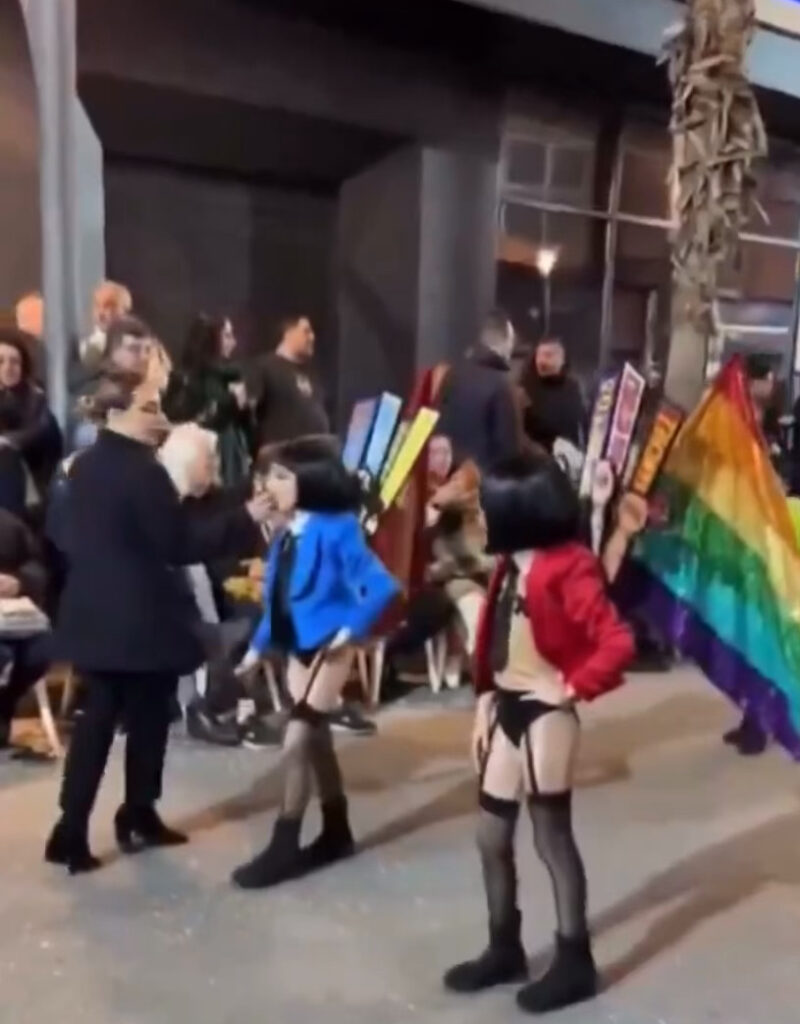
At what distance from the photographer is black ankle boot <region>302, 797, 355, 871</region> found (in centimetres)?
470

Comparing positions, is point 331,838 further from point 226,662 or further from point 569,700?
point 226,662

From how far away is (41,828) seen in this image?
196 inches

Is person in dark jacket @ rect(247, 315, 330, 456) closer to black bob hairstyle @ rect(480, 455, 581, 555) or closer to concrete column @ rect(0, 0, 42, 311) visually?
concrete column @ rect(0, 0, 42, 311)

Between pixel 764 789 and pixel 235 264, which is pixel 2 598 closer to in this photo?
pixel 764 789

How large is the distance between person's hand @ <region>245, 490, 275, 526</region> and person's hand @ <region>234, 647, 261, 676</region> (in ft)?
5.19

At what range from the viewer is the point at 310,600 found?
4574 millimetres

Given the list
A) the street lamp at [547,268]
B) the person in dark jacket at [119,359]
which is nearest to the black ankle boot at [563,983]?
the person in dark jacket at [119,359]

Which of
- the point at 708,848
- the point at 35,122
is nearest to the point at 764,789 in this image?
the point at 708,848

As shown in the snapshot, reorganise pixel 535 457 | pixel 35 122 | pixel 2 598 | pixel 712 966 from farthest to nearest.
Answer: pixel 35 122, pixel 2 598, pixel 712 966, pixel 535 457

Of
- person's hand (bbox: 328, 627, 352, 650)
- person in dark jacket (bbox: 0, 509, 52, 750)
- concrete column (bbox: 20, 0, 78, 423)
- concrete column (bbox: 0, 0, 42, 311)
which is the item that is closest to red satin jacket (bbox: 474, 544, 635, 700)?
person's hand (bbox: 328, 627, 352, 650)

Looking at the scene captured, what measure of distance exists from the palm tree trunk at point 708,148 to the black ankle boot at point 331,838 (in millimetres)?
2743

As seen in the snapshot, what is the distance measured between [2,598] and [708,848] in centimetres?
259

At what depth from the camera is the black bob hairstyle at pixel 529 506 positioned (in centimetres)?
362

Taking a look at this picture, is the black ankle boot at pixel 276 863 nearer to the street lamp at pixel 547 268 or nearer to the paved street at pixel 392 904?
the paved street at pixel 392 904
